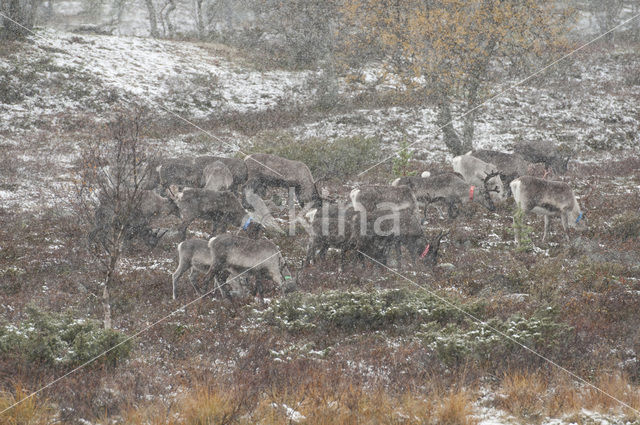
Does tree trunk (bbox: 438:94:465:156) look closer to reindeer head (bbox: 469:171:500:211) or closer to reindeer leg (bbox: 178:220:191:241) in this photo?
reindeer head (bbox: 469:171:500:211)

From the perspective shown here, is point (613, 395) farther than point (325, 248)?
No

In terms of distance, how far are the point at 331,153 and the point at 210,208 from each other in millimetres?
9563

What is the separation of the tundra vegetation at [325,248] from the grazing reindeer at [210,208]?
4.8 inches

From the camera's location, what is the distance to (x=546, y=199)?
603 inches

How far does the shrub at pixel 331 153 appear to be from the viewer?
2306 centimetres

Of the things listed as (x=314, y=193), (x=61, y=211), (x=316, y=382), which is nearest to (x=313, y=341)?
(x=316, y=382)

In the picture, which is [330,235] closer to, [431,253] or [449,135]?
[431,253]

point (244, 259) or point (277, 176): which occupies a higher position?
point (277, 176)

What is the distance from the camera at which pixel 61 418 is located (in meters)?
6.31

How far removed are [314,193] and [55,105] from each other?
17.2 metres

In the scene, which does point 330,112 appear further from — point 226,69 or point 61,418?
point 61,418

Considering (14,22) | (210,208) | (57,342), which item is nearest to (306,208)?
(210,208)

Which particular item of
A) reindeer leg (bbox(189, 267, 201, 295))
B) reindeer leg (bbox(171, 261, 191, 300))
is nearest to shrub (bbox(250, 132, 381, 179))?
reindeer leg (bbox(189, 267, 201, 295))

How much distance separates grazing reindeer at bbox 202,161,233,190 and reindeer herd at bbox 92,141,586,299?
1.2 inches
